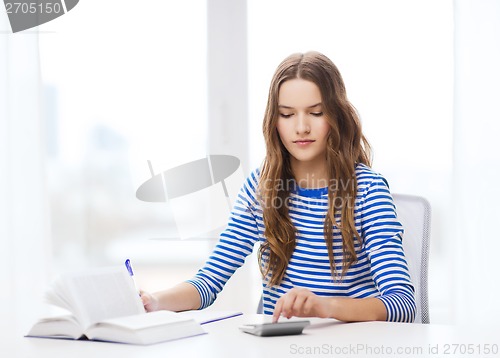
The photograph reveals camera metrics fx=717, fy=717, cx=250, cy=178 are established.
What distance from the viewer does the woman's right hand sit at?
1569mm

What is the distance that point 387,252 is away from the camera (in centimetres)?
172

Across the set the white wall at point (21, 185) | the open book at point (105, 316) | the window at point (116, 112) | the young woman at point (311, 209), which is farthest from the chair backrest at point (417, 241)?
the white wall at point (21, 185)

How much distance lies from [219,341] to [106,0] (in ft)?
6.43

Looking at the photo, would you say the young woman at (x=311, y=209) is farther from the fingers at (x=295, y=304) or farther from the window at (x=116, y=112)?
the window at (x=116, y=112)

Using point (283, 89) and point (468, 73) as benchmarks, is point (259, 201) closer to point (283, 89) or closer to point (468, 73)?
point (283, 89)

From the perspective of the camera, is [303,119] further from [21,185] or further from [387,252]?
[21,185]

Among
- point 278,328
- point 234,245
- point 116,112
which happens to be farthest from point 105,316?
point 116,112

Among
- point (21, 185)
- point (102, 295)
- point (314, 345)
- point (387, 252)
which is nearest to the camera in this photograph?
point (314, 345)

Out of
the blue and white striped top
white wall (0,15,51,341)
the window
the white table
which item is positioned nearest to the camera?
the white table

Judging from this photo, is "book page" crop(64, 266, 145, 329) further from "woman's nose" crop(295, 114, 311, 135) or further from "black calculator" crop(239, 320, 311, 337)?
"woman's nose" crop(295, 114, 311, 135)

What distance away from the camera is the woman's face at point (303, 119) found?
1830mm

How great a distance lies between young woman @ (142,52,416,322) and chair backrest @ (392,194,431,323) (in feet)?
0.40

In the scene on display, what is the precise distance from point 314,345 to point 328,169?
68cm

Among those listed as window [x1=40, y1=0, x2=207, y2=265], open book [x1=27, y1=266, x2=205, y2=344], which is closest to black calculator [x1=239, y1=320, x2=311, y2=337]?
open book [x1=27, y1=266, x2=205, y2=344]
